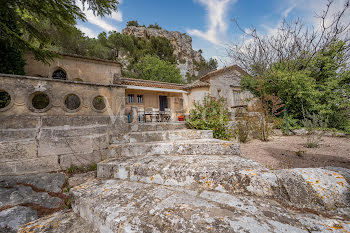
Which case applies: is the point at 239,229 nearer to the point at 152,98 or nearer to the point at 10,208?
the point at 10,208

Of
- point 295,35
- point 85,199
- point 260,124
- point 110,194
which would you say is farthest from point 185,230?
point 295,35

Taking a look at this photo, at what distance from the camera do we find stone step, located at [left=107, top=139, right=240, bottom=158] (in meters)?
2.03

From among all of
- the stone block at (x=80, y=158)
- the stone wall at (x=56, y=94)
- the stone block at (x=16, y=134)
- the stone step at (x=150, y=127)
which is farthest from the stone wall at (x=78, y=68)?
the stone step at (x=150, y=127)

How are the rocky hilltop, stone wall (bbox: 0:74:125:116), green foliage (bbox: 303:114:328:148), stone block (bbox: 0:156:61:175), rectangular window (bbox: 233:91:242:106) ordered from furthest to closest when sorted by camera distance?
the rocky hilltop → rectangular window (bbox: 233:91:242:106) → green foliage (bbox: 303:114:328:148) → stone wall (bbox: 0:74:125:116) → stone block (bbox: 0:156:61:175)

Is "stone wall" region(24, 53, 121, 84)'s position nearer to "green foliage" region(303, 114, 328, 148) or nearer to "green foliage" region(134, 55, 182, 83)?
"green foliage" region(134, 55, 182, 83)

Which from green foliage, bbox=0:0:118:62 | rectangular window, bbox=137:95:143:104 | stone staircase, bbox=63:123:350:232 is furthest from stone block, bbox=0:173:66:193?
rectangular window, bbox=137:95:143:104

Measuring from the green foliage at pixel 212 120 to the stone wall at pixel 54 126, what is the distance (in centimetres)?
225

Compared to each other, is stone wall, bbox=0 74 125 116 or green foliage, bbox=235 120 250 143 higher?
stone wall, bbox=0 74 125 116

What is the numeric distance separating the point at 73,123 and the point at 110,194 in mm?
2527

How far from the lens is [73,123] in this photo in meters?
2.98

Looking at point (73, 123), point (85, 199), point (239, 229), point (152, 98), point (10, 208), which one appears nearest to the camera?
point (239, 229)

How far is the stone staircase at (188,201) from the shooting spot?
0.78 m

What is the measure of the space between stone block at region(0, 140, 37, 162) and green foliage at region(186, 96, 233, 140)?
12.6 feet

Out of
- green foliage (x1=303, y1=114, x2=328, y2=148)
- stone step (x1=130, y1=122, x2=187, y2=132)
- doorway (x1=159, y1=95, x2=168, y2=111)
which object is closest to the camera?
stone step (x1=130, y1=122, x2=187, y2=132)
